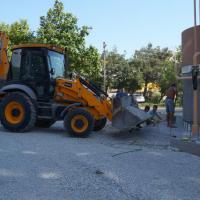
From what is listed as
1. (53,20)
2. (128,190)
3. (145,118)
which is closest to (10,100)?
(145,118)

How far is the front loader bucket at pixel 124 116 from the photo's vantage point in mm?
11992

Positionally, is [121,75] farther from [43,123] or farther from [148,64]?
[43,123]

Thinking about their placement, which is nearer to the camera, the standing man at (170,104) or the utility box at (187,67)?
the standing man at (170,104)

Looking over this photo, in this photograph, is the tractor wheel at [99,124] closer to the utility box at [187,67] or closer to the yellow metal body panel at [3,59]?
the yellow metal body panel at [3,59]

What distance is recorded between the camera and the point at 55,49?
1337 cm

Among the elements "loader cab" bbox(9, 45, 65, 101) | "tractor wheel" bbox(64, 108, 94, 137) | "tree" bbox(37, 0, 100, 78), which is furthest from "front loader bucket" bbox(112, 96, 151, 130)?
"tree" bbox(37, 0, 100, 78)

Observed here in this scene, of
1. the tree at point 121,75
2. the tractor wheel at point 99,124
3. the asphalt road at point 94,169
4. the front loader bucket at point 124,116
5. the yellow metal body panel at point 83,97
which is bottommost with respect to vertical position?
the asphalt road at point 94,169

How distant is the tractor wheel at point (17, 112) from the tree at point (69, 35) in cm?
2073

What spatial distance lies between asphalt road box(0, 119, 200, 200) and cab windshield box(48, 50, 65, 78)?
7.45ft

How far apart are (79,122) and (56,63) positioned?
7.66 ft

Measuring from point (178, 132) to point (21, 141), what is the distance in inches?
210

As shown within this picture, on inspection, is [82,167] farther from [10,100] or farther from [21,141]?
[10,100]

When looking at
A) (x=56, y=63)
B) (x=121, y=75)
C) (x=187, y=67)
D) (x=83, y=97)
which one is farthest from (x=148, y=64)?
(x=83, y=97)

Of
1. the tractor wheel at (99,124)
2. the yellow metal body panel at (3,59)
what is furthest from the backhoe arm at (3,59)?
the tractor wheel at (99,124)
